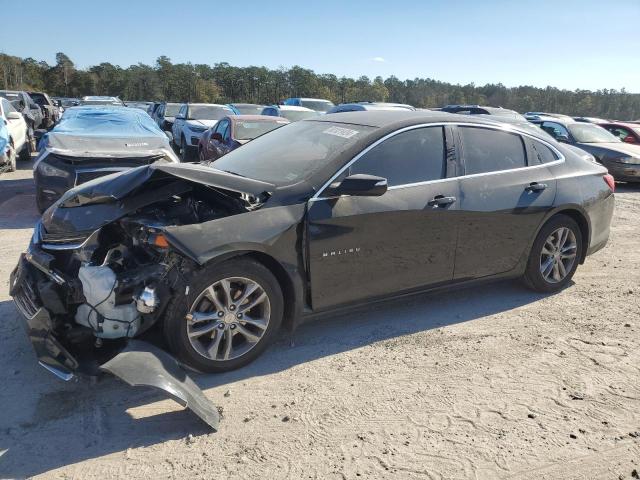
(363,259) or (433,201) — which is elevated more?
(433,201)

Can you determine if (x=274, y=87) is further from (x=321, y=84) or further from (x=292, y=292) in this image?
(x=292, y=292)

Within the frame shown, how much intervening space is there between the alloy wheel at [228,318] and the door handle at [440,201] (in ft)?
5.20

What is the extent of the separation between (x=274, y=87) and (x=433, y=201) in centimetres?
5615

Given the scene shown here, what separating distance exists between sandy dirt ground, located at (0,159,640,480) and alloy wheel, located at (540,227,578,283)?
64 centimetres

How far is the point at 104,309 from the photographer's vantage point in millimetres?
3363

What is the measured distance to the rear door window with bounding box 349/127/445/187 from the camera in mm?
4102

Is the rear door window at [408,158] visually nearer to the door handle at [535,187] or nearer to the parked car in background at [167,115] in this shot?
the door handle at [535,187]

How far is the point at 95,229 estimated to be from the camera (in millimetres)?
3590

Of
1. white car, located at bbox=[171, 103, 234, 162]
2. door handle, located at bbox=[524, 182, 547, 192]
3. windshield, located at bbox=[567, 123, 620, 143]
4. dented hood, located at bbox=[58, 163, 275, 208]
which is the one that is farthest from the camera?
white car, located at bbox=[171, 103, 234, 162]

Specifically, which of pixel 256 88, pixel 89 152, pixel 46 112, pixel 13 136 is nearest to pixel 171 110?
pixel 46 112

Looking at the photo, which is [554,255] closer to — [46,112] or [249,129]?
[249,129]

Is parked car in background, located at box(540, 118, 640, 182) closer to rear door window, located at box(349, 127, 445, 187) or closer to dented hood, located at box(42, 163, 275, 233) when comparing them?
rear door window, located at box(349, 127, 445, 187)

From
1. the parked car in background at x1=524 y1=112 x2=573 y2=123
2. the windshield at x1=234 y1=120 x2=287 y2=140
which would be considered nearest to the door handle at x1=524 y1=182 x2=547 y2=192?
the windshield at x1=234 y1=120 x2=287 y2=140

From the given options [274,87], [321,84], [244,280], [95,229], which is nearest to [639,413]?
[244,280]
